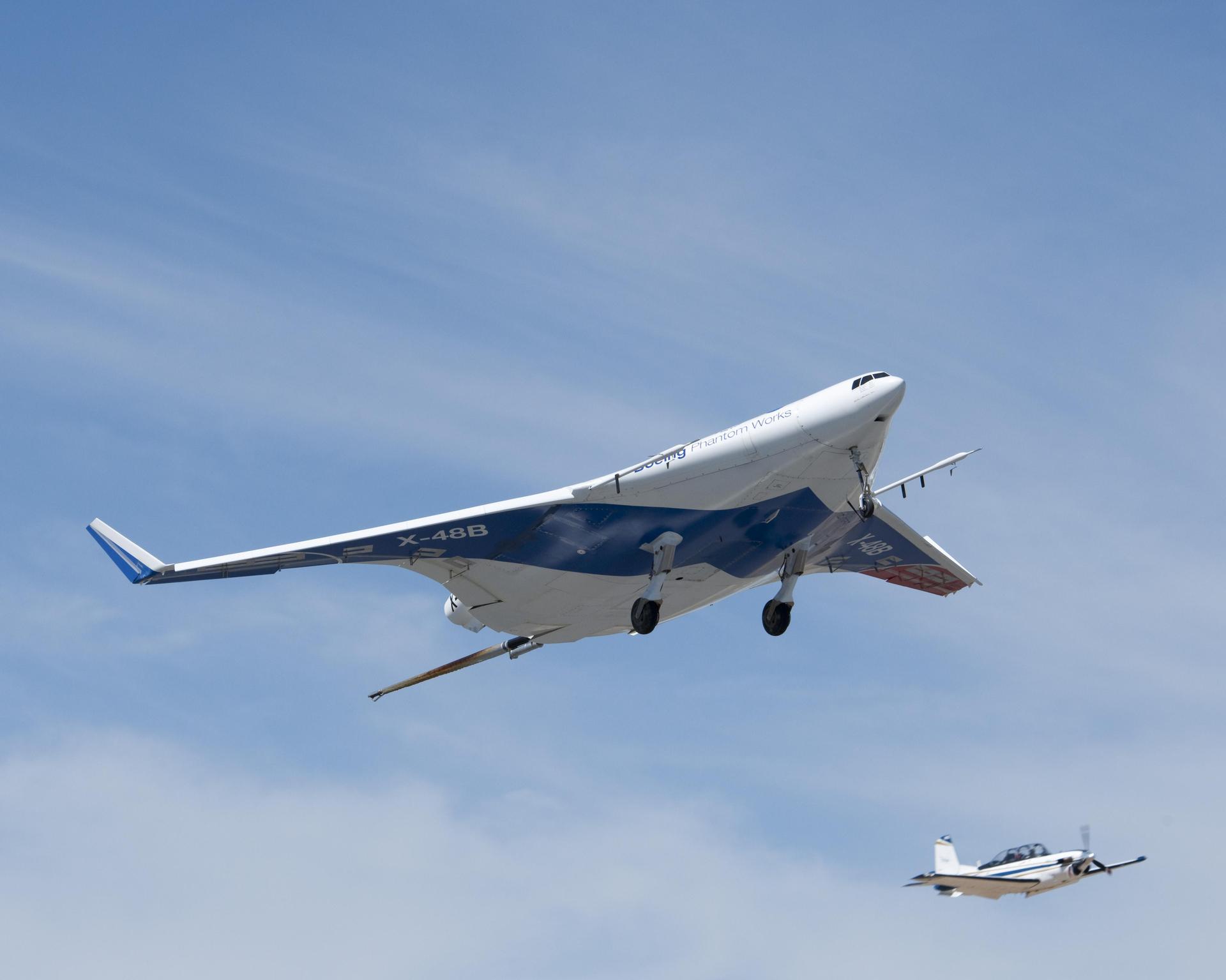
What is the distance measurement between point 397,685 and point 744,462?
16073 mm

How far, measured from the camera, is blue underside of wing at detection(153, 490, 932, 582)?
3956cm

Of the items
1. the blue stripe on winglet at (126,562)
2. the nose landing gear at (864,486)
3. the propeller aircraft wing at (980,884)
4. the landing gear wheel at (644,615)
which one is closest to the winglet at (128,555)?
the blue stripe on winglet at (126,562)

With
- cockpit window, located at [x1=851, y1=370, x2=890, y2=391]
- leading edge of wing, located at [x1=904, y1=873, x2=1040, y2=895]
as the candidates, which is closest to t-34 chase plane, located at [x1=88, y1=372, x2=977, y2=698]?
cockpit window, located at [x1=851, y1=370, x2=890, y2=391]

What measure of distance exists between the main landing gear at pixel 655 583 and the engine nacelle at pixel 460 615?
712cm

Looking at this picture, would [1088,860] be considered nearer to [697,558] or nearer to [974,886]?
[974,886]

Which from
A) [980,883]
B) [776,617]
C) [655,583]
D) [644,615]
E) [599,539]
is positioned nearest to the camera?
[644,615]

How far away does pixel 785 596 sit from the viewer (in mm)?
42531

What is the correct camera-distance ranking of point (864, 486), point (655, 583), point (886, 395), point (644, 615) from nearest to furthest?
point (886, 395)
point (864, 486)
point (644, 615)
point (655, 583)

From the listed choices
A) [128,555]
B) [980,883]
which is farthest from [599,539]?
[980,883]

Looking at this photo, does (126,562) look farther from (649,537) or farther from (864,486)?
(864,486)

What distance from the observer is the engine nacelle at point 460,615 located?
45062 millimetres

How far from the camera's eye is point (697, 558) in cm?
4159

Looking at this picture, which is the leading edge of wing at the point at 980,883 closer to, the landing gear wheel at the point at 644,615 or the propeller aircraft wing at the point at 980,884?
the propeller aircraft wing at the point at 980,884

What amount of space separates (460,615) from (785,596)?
1105cm
